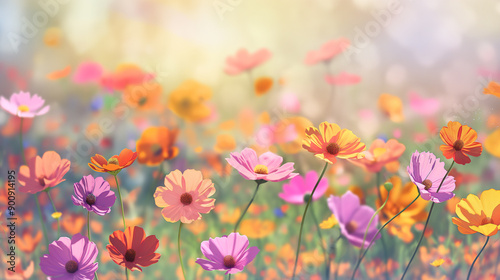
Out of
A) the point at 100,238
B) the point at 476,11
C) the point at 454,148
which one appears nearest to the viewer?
the point at 454,148

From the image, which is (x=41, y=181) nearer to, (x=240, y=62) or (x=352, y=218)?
(x=240, y=62)

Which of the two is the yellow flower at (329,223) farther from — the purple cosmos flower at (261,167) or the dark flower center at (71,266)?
the dark flower center at (71,266)

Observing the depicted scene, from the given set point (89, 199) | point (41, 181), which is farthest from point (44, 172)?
point (89, 199)

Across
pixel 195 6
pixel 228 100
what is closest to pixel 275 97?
pixel 228 100

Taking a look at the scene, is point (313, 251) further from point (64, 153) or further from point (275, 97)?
point (64, 153)

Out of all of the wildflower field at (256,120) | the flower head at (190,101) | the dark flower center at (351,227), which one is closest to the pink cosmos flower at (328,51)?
the wildflower field at (256,120)

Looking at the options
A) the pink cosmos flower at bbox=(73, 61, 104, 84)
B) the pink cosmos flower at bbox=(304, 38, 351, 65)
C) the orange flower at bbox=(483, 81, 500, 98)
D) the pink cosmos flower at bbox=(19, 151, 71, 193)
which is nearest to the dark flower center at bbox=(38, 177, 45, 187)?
the pink cosmos flower at bbox=(19, 151, 71, 193)

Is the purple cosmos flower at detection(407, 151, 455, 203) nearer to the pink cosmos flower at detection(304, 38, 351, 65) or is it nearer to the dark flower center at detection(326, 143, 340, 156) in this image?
the dark flower center at detection(326, 143, 340, 156)
